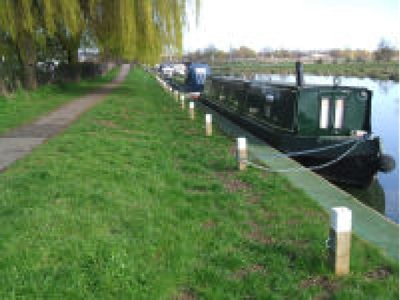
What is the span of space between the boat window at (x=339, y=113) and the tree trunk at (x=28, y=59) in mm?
14650

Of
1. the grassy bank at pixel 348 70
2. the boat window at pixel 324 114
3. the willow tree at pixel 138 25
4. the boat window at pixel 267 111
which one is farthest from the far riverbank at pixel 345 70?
the boat window at pixel 324 114

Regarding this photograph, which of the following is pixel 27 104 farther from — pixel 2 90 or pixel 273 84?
pixel 273 84

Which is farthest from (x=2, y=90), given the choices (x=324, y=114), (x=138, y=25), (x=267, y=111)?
(x=324, y=114)

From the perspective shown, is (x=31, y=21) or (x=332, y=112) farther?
(x=31, y=21)

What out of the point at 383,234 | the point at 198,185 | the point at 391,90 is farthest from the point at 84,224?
the point at 391,90

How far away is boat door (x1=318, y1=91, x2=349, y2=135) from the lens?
33.0ft

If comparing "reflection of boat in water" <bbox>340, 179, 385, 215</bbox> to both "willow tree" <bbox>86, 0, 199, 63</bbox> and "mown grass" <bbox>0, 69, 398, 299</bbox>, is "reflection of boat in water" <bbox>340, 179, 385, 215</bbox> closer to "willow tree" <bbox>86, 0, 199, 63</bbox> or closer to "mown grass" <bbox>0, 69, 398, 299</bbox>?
"mown grass" <bbox>0, 69, 398, 299</bbox>

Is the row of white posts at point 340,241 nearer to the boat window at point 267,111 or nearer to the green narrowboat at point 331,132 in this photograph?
the green narrowboat at point 331,132

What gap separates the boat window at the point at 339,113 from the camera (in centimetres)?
1009

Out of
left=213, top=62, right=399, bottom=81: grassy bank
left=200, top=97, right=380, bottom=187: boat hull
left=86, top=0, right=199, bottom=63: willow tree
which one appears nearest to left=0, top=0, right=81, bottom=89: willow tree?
left=86, top=0, right=199, bottom=63: willow tree

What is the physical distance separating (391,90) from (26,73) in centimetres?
2604

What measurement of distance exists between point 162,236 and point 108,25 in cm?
1750

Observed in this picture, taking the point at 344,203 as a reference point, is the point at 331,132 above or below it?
above

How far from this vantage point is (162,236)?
499 cm
